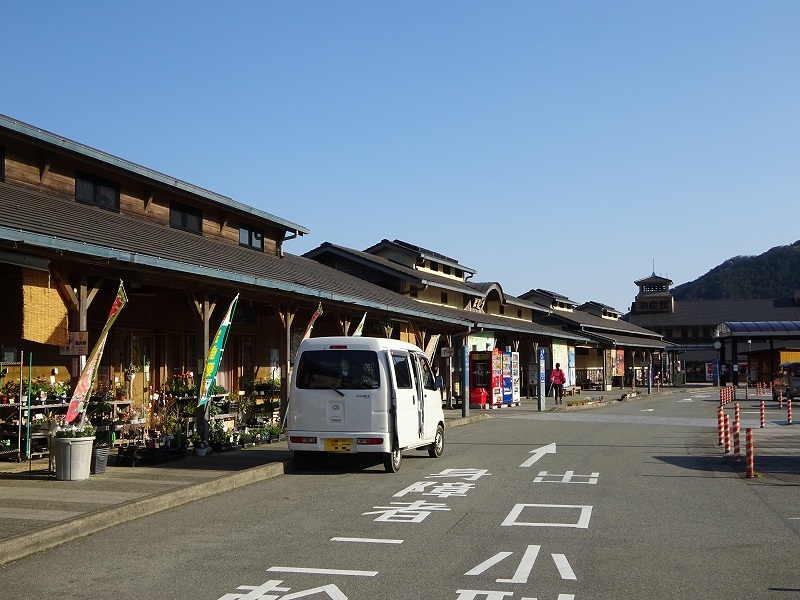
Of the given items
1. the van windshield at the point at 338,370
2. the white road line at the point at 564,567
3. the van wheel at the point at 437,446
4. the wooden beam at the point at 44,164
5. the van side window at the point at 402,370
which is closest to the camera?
the white road line at the point at 564,567

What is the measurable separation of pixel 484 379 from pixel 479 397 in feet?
2.60

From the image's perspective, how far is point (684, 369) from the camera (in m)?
91.6

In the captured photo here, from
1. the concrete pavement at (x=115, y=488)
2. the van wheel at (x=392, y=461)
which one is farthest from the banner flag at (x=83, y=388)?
the van wheel at (x=392, y=461)

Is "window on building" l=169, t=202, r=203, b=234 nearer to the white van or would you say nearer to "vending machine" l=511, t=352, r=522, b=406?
the white van

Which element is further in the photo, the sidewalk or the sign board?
the sign board

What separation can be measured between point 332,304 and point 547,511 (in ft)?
37.6

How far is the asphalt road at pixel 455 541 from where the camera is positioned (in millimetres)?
6516

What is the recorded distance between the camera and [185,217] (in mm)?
21500

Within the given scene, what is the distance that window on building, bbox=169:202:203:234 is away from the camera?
68.7 ft

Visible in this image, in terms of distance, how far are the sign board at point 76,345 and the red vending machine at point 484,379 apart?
24.8 metres

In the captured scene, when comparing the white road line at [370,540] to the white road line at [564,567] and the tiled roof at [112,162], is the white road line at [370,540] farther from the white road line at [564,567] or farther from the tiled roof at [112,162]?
the tiled roof at [112,162]

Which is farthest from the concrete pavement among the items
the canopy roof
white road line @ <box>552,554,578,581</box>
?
the canopy roof

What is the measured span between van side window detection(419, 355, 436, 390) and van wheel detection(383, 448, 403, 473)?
186 centimetres

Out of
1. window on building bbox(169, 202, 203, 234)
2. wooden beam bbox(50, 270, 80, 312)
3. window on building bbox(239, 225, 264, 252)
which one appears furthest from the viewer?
window on building bbox(239, 225, 264, 252)
